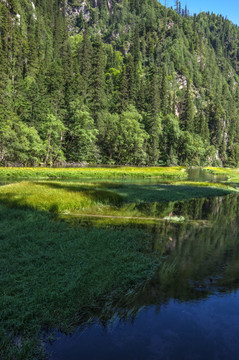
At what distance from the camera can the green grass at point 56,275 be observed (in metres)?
5.64

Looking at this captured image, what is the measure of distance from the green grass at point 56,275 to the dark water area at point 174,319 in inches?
16.5

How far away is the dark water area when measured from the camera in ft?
18.3

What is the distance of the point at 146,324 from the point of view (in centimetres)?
650

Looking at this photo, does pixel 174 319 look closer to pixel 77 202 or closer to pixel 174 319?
pixel 174 319

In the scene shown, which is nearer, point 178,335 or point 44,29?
point 178,335

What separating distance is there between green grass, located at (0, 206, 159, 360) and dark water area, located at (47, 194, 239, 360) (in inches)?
16.5

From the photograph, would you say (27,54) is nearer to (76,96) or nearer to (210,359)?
(76,96)

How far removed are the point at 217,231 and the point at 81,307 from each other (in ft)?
37.1

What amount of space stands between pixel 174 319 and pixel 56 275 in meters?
3.46

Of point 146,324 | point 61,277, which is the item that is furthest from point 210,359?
point 61,277

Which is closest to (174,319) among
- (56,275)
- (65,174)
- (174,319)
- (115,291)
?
(174,319)

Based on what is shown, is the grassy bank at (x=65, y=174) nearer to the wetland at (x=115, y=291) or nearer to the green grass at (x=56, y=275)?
the wetland at (x=115, y=291)

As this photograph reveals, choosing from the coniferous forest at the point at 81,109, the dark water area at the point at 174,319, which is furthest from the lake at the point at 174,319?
the coniferous forest at the point at 81,109

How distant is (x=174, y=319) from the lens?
6.79 meters
